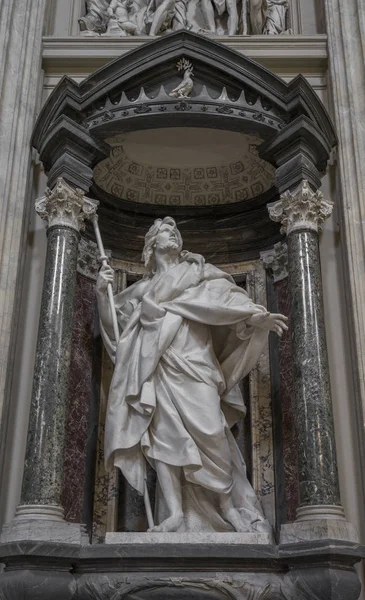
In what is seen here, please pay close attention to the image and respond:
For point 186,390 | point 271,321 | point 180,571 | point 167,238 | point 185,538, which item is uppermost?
point 167,238

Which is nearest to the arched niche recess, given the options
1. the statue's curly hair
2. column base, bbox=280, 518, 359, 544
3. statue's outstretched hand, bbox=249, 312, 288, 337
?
the statue's curly hair

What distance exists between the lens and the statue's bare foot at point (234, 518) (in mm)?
4871

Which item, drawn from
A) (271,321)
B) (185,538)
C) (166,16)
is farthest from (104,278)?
(166,16)

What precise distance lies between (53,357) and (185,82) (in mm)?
2356

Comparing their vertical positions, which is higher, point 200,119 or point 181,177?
point 181,177

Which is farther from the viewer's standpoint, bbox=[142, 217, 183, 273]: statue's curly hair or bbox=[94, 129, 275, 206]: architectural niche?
bbox=[94, 129, 275, 206]: architectural niche

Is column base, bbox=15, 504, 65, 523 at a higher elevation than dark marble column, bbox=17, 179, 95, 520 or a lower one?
lower

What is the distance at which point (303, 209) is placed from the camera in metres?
5.50

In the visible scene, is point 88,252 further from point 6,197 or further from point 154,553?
point 154,553

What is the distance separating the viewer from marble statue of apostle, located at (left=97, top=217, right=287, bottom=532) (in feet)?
16.1

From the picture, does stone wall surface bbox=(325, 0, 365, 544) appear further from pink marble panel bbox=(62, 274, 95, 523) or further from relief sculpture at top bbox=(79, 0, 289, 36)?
pink marble panel bbox=(62, 274, 95, 523)

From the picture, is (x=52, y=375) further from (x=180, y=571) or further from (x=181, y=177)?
(x=181, y=177)

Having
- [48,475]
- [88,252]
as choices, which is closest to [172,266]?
[88,252]

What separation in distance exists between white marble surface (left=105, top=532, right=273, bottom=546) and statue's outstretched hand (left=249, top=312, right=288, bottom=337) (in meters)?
1.37
